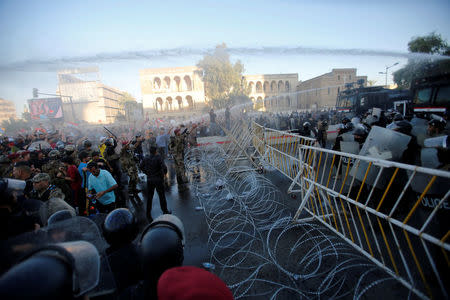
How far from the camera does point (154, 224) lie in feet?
4.46

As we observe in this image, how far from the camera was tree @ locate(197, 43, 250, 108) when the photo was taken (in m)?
41.1

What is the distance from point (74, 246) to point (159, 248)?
45 centimetres

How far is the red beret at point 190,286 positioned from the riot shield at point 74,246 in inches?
12.9

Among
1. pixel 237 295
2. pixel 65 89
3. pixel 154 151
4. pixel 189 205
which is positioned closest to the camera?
pixel 237 295

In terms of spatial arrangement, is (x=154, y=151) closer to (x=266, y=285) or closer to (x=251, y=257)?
(x=251, y=257)

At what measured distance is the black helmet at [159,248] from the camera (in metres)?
1.16

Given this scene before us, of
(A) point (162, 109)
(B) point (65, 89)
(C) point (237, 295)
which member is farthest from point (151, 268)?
(B) point (65, 89)

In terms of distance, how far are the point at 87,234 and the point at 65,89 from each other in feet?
222

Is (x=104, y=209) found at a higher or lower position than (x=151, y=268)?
lower

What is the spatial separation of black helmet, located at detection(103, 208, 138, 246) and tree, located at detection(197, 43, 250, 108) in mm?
40824

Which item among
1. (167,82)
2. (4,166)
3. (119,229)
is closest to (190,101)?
(167,82)

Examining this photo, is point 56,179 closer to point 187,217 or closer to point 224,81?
point 187,217

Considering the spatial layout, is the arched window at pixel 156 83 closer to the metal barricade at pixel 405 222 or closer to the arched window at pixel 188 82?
the arched window at pixel 188 82

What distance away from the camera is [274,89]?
57094 millimetres
